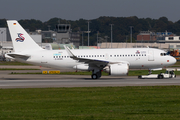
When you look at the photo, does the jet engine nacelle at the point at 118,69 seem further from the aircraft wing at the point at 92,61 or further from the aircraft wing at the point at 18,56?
the aircraft wing at the point at 18,56

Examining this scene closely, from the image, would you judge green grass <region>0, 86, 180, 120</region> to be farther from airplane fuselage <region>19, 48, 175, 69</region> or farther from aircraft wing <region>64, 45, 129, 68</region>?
airplane fuselage <region>19, 48, 175, 69</region>

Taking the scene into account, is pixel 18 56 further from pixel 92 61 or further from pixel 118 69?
pixel 118 69

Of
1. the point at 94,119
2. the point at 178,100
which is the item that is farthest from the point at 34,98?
the point at 178,100

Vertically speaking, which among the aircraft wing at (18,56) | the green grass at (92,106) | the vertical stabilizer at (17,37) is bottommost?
the green grass at (92,106)

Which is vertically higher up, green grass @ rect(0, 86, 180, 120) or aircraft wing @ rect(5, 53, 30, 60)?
aircraft wing @ rect(5, 53, 30, 60)

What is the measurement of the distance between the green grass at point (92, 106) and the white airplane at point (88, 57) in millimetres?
14519

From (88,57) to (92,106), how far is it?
2048 centimetres

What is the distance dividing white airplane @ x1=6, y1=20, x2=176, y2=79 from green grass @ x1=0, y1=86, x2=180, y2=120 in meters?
14.5

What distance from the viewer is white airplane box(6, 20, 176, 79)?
37.2 m

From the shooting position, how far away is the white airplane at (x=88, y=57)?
1467 inches

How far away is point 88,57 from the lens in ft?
125

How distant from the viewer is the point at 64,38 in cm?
14600

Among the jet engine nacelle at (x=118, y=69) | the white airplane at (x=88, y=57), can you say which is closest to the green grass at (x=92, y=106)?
the jet engine nacelle at (x=118, y=69)

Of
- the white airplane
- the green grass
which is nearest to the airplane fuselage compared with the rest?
the white airplane
